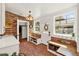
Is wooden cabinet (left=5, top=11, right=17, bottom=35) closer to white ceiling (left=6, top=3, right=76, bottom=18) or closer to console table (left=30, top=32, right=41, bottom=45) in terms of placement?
white ceiling (left=6, top=3, right=76, bottom=18)

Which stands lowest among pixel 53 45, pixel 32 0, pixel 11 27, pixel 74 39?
pixel 53 45

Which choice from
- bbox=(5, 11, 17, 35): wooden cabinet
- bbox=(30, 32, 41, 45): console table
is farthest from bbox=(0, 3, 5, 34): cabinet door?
bbox=(30, 32, 41, 45): console table

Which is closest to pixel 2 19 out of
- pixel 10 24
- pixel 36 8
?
pixel 10 24

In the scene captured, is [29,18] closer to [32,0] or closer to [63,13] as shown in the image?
[32,0]

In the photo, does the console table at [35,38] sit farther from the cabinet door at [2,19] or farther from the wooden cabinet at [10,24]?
the cabinet door at [2,19]

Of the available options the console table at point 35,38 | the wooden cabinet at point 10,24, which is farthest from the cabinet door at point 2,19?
the console table at point 35,38

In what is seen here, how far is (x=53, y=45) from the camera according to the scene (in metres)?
1.67

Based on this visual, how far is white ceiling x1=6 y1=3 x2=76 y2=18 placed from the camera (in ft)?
5.46

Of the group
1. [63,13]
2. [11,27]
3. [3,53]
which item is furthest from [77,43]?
[3,53]

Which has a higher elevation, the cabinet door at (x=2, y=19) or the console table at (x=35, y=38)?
the cabinet door at (x=2, y=19)

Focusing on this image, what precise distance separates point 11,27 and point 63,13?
2.80ft

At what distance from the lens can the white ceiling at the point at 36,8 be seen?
1663mm

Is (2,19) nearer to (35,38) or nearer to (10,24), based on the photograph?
(10,24)

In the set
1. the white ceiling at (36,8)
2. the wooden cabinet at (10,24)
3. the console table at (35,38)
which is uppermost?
the white ceiling at (36,8)
